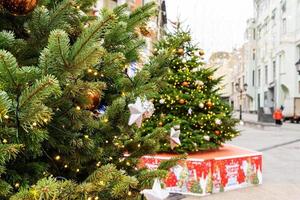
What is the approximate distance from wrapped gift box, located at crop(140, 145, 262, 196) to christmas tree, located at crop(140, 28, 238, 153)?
285mm

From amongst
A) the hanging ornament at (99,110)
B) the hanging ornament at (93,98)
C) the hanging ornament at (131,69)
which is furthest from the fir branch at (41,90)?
the hanging ornament at (131,69)

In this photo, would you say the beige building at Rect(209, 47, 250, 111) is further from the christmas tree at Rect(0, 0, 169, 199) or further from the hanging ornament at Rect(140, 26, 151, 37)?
the christmas tree at Rect(0, 0, 169, 199)

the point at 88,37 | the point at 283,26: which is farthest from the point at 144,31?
the point at 283,26

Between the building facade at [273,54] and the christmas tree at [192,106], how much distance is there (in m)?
29.1

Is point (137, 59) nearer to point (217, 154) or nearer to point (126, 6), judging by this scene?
point (126, 6)

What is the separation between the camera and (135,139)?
2.80 meters

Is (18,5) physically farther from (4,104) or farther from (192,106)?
(192,106)

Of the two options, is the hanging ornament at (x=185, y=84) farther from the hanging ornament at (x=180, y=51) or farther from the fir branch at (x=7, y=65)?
the fir branch at (x=7, y=65)

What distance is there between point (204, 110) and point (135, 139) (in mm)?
4466

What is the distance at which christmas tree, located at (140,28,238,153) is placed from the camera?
681cm

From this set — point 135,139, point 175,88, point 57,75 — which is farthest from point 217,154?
point 57,75

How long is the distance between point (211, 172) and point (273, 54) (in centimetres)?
4562

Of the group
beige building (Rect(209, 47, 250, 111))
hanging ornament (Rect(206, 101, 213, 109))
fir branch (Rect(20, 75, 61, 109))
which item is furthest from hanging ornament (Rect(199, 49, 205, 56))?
beige building (Rect(209, 47, 250, 111))

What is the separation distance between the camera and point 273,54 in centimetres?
4925
